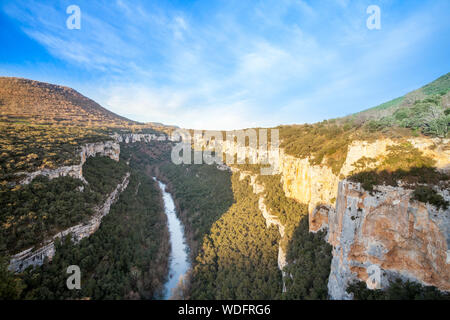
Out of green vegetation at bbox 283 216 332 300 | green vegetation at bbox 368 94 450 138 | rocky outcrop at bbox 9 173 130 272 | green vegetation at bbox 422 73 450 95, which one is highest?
green vegetation at bbox 422 73 450 95

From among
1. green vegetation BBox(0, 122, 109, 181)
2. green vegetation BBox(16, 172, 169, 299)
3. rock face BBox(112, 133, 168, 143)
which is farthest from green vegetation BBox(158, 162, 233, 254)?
rock face BBox(112, 133, 168, 143)

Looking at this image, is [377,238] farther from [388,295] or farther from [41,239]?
[41,239]

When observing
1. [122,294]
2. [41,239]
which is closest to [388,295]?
[122,294]

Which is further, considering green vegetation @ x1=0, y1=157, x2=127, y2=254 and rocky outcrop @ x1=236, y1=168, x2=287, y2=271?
rocky outcrop @ x1=236, y1=168, x2=287, y2=271

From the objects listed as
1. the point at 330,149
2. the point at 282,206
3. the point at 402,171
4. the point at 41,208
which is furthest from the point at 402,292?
the point at 41,208

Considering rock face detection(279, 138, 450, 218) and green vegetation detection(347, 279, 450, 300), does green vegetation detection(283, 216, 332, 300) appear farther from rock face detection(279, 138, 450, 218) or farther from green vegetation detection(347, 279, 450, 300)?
green vegetation detection(347, 279, 450, 300)

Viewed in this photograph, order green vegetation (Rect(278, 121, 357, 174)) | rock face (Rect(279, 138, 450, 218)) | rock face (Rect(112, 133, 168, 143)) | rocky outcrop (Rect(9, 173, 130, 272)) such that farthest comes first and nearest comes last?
rock face (Rect(112, 133, 168, 143))
green vegetation (Rect(278, 121, 357, 174))
rocky outcrop (Rect(9, 173, 130, 272))
rock face (Rect(279, 138, 450, 218))

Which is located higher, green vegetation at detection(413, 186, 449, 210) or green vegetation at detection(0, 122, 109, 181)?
green vegetation at detection(0, 122, 109, 181)

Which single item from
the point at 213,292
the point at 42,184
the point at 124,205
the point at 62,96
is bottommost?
the point at 213,292
